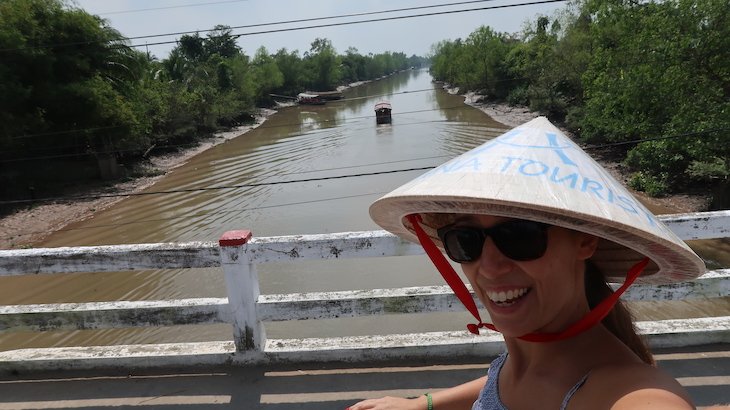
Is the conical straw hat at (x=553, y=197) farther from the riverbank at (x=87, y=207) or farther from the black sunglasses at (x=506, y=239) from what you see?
the riverbank at (x=87, y=207)

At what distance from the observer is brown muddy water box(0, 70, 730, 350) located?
6.98 meters

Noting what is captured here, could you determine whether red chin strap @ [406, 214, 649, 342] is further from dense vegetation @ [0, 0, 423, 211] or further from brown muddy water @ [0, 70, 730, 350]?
dense vegetation @ [0, 0, 423, 211]

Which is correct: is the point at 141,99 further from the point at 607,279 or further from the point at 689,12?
the point at 607,279

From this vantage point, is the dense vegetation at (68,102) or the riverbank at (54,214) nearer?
the riverbank at (54,214)

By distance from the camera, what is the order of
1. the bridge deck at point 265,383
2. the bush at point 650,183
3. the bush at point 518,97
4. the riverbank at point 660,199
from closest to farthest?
the bridge deck at point 265,383, the riverbank at point 660,199, the bush at point 650,183, the bush at point 518,97

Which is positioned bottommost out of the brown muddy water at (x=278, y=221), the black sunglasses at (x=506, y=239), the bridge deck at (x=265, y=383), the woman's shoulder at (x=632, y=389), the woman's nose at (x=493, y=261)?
the brown muddy water at (x=278, y=221)

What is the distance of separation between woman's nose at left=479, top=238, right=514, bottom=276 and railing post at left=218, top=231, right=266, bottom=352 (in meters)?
2.09

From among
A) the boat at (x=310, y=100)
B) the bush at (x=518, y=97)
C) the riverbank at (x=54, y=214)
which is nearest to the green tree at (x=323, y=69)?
the boat at (x=310, y=100)

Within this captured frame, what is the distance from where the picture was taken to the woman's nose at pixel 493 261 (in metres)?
1.02

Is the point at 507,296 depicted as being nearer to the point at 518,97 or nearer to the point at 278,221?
the point at 278,221

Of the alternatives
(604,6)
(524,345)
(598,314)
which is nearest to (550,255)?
(598,314)

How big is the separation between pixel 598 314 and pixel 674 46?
1098 centimetres

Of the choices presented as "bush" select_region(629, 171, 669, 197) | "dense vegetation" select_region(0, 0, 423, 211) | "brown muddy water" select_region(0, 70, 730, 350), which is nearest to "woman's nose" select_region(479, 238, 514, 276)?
"brown muddy water" select_region(0, 70, 730, 350)

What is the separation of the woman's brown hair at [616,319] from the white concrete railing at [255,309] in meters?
1.66
